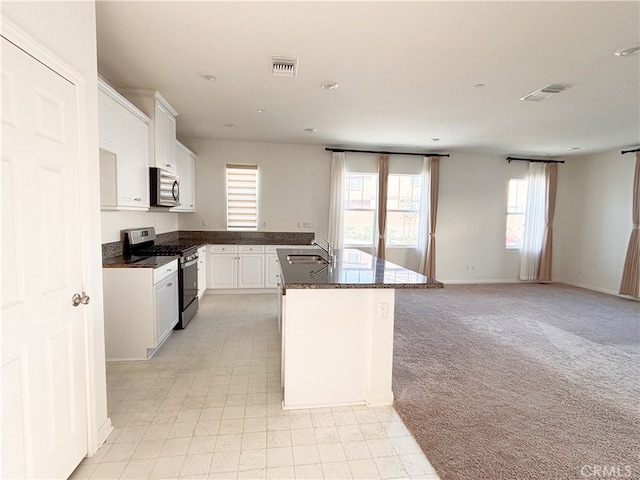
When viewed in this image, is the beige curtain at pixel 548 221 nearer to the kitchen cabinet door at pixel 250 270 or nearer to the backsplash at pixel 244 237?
the backsplash at pixel 244 237

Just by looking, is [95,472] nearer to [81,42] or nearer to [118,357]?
[118,357]

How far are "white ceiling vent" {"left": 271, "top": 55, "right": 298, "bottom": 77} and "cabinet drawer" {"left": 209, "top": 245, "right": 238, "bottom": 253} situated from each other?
3105mm

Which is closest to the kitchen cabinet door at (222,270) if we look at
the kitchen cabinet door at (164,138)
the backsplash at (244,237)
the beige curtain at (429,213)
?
the backsplash at (244,237)

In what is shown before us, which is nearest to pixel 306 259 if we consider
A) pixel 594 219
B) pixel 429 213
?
pixel 429 213

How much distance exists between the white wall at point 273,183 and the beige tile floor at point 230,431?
3231 mm

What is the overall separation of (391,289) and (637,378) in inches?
99.4

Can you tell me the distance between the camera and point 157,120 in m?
3.44

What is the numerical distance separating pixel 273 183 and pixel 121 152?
3179 millimetres

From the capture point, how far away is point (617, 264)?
19.3ft

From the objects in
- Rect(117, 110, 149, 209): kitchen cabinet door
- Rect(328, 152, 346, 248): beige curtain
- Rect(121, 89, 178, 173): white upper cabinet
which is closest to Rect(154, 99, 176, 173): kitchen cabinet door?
Rect(121, 89, 178, 173): white upper cabinet

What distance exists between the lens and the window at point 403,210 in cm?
637

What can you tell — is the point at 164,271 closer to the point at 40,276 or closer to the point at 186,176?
the point at 40,276

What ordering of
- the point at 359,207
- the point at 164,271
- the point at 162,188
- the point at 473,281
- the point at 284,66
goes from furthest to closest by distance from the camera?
the point at 473,281 < the point at 359,207 < the point at 162,188 < the point at 164,271 < the point at 284,66

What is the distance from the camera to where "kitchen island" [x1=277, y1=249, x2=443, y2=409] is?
220 cm
